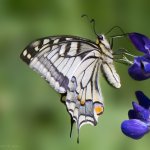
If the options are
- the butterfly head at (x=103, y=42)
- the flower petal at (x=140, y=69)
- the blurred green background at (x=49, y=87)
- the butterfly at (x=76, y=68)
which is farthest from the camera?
the blurred green background at (x=49, y=87)

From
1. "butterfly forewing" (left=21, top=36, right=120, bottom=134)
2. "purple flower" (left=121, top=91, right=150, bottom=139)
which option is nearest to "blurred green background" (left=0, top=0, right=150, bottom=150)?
"butterfly forewing" (left=21, top=36, right=120, bottom=134)

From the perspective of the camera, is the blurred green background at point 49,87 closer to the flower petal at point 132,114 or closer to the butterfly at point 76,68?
the butterfly at point 76,68

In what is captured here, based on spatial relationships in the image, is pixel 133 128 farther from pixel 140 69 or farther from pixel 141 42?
pixel 141 42

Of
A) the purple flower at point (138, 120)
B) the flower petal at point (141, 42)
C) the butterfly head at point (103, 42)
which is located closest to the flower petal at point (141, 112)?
the purple flower at point (138, 120)

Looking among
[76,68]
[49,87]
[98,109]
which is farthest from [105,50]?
[49,87]

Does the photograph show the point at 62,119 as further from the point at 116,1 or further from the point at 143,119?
the point at 143,119

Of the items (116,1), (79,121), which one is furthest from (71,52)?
(116,1)

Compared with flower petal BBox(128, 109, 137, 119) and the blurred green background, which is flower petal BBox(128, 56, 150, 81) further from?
the blurred green background
